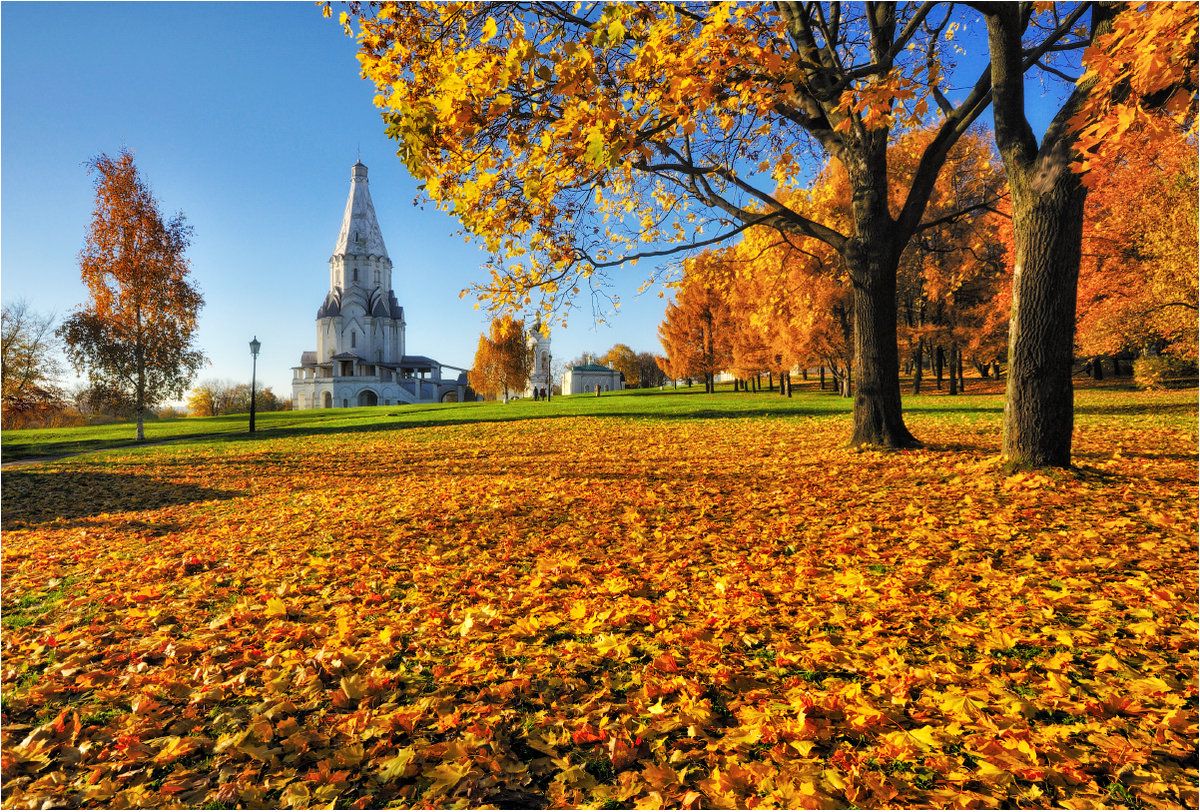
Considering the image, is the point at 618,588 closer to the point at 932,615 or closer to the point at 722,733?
the point at 722,733

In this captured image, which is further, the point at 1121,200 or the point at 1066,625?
the point at 1121,200

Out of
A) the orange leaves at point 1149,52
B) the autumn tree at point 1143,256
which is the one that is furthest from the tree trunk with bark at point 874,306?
the autumn tree at point 1143,256

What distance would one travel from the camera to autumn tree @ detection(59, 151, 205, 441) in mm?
23891

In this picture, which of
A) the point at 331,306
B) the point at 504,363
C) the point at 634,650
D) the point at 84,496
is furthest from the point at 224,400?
the point at 634,650

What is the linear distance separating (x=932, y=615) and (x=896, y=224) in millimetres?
8198

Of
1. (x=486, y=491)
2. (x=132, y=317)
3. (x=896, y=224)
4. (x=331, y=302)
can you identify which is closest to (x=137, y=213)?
(x=132, y=317)

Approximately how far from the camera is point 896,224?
376 inches

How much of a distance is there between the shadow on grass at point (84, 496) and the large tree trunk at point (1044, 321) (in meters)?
12.8

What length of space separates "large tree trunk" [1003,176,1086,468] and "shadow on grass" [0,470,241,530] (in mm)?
12837

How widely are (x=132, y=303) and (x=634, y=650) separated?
30692 mm

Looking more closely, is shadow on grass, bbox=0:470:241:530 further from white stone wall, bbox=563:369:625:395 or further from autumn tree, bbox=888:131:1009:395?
white stone wall, bbox=563:369:625:395

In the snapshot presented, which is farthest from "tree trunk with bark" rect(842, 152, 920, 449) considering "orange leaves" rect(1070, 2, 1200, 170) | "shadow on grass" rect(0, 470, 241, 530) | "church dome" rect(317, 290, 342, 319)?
"church dome" rect(317, 290, 342, 319)

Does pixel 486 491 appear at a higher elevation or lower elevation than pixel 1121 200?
lower

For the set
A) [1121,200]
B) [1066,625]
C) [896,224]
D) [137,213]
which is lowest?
[1066,625]
